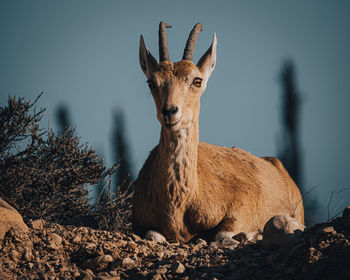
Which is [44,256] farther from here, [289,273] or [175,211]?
[289,273]

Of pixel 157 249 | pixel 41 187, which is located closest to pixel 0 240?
pixel 157 249

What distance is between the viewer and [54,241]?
4.52 metres

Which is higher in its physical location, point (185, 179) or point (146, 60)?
point (146, 60)

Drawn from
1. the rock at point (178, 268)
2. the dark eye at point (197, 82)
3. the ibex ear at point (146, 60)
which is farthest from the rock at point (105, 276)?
the ibex ear at point (146, 60)

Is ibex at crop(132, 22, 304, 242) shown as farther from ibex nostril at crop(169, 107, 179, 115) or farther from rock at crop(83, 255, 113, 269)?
rock at crop(83, 255, 113, 269)

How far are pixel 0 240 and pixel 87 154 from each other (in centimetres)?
421

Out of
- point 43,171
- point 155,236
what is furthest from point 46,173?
point 155,236

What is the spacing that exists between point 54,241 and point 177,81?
2.59 m

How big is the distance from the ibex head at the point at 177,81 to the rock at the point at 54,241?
1864mm

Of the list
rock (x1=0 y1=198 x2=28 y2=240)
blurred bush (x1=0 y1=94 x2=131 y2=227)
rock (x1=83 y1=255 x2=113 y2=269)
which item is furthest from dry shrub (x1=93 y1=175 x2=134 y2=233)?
rock (x1=83 y1=255 x2=113 y2=269)

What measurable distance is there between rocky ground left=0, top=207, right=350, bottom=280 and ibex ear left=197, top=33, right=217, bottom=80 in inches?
112

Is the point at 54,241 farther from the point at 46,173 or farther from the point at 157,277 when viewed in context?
the point at 46,173

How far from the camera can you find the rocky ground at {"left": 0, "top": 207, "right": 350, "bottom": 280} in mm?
3410

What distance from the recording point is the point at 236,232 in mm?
6012
